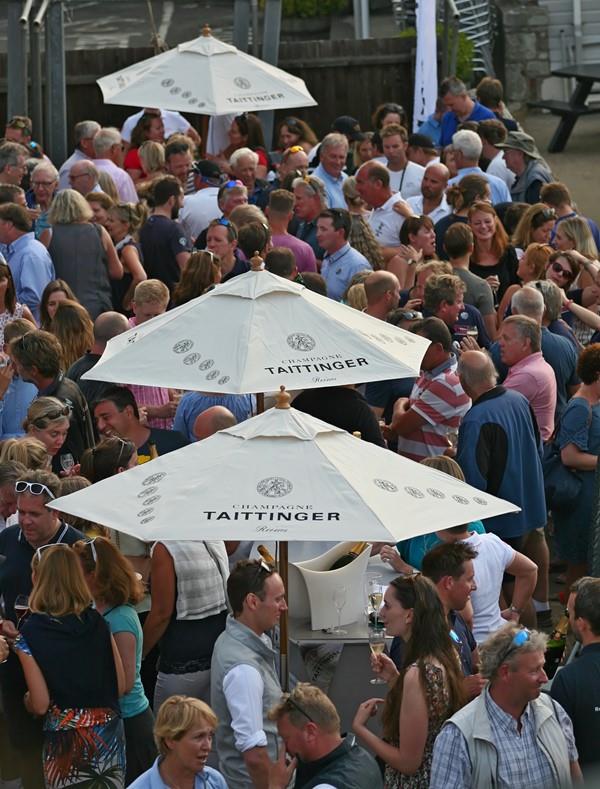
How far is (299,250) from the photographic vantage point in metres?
→ 11.4

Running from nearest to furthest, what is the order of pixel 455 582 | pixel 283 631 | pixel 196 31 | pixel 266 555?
pixel 455 582
pixel 283 631
pixel 266 555
pixel 196 31

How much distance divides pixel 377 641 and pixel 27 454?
2.01 meters

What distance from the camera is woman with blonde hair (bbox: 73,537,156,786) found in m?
6.43

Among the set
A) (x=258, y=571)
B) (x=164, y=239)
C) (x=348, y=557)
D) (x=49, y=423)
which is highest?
(x=164, y=239)

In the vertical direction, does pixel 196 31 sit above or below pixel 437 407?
above

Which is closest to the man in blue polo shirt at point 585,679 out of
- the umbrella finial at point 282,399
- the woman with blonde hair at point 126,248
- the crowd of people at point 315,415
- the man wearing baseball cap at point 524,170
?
the crowd of people at point 315,415

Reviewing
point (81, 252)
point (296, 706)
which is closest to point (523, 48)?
point (81, 252)

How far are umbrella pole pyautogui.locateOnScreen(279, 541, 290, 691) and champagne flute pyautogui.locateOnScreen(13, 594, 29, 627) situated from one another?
113 centimetres

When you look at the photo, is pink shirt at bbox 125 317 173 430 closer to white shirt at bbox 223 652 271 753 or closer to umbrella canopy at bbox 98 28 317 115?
white shirt at bbox 223 652 271 753

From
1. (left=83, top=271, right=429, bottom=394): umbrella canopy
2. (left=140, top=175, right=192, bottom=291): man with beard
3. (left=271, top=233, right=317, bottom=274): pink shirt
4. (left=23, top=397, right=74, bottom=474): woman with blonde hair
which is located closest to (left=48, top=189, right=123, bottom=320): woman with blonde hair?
(left=140, top=175, right=192, bottom=291): man with beard

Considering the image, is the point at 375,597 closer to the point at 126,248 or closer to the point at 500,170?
the point at 126,248

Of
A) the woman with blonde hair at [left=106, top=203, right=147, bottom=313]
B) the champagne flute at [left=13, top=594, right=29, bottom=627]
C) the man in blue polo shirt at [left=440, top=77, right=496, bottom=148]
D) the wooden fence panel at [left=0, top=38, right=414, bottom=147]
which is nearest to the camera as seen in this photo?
the champagne flute at [left=13, top=594, right=29, bottom=627]

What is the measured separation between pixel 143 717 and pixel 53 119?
10124 millimetres

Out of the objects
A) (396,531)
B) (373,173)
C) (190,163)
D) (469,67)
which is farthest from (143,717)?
(469,67)
